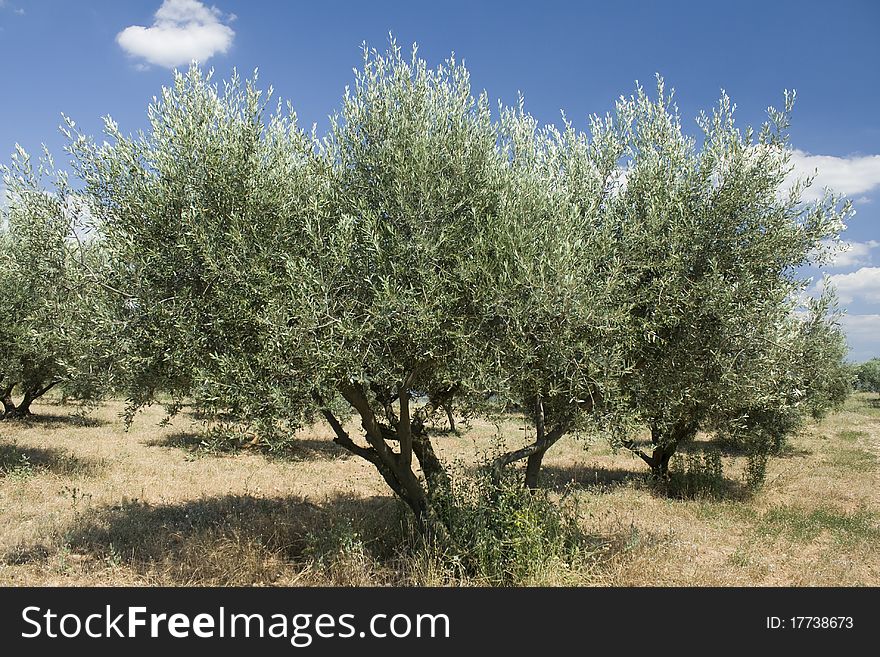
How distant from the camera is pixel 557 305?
8641 mm

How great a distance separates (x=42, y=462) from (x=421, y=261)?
68.1 feet

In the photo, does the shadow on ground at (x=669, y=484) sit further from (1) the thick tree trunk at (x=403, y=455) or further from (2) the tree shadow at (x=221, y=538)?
(2) the tree shadow at (x=221, y=538)

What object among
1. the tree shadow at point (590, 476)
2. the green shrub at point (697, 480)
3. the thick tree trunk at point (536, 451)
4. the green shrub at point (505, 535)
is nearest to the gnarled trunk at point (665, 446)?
the green shrub at point (697, 480)

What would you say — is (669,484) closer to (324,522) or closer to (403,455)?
(324,522)

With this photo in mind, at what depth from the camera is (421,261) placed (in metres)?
8.66

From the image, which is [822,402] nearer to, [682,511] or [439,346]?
[682,511]

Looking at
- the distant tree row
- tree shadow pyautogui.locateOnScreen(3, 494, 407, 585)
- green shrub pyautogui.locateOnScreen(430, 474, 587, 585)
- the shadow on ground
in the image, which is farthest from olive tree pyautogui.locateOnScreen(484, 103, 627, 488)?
the shadow on ground

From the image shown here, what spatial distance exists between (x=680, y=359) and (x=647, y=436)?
32.0 m

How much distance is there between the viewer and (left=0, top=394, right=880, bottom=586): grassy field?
1094 centimetres

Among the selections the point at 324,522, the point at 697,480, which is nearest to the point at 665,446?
the point at 697,480

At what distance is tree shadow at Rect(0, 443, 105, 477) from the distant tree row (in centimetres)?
1176

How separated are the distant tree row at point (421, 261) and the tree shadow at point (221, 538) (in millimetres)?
2395

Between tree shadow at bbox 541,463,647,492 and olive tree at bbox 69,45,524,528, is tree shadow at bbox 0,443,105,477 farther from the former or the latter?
tree shadow at bbox 541,463,647,492

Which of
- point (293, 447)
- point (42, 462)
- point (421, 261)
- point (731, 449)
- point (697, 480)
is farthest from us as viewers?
point (731, 449)
